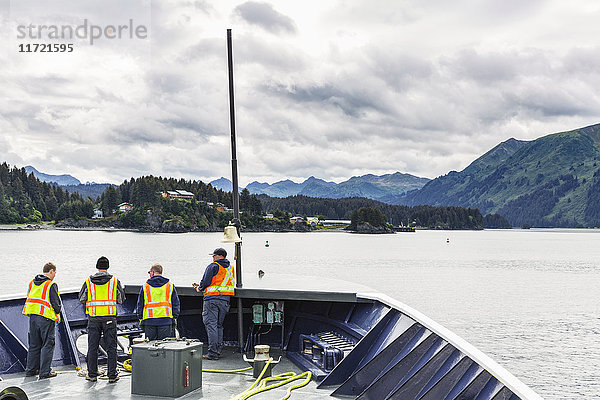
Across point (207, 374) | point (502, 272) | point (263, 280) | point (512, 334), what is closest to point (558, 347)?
point (512, 334)

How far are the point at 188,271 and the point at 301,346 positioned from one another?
6186 centimetres

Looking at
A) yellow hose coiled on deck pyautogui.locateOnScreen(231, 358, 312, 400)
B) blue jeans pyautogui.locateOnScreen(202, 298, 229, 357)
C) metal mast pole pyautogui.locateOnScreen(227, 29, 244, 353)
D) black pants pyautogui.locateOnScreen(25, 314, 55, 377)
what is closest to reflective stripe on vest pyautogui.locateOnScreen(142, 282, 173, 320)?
blue jeans pyautogui.locateOnScreen(202, 298, 229, 357)

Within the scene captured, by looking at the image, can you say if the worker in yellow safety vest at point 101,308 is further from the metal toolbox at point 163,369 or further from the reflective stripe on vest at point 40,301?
the metal toolbox at point 163,369

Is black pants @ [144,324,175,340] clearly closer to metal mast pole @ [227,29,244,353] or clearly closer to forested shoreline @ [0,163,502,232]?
metal mast pole @ [227,29,244,353]

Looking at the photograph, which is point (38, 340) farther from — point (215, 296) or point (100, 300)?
point (215, 296)

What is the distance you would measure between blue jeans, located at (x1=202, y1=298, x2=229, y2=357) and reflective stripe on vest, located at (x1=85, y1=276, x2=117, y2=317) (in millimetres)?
1638

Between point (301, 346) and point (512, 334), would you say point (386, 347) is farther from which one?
point (512, 334)

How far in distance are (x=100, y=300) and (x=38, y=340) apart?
3.85ft

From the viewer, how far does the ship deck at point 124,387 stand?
729cm

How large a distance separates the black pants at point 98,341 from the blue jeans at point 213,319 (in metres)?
1.60

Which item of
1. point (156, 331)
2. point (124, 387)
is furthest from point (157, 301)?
point (124, 387)

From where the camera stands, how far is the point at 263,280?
10.4m

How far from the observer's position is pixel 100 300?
8281 millimetres

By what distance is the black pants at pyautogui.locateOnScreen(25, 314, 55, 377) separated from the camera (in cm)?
830
